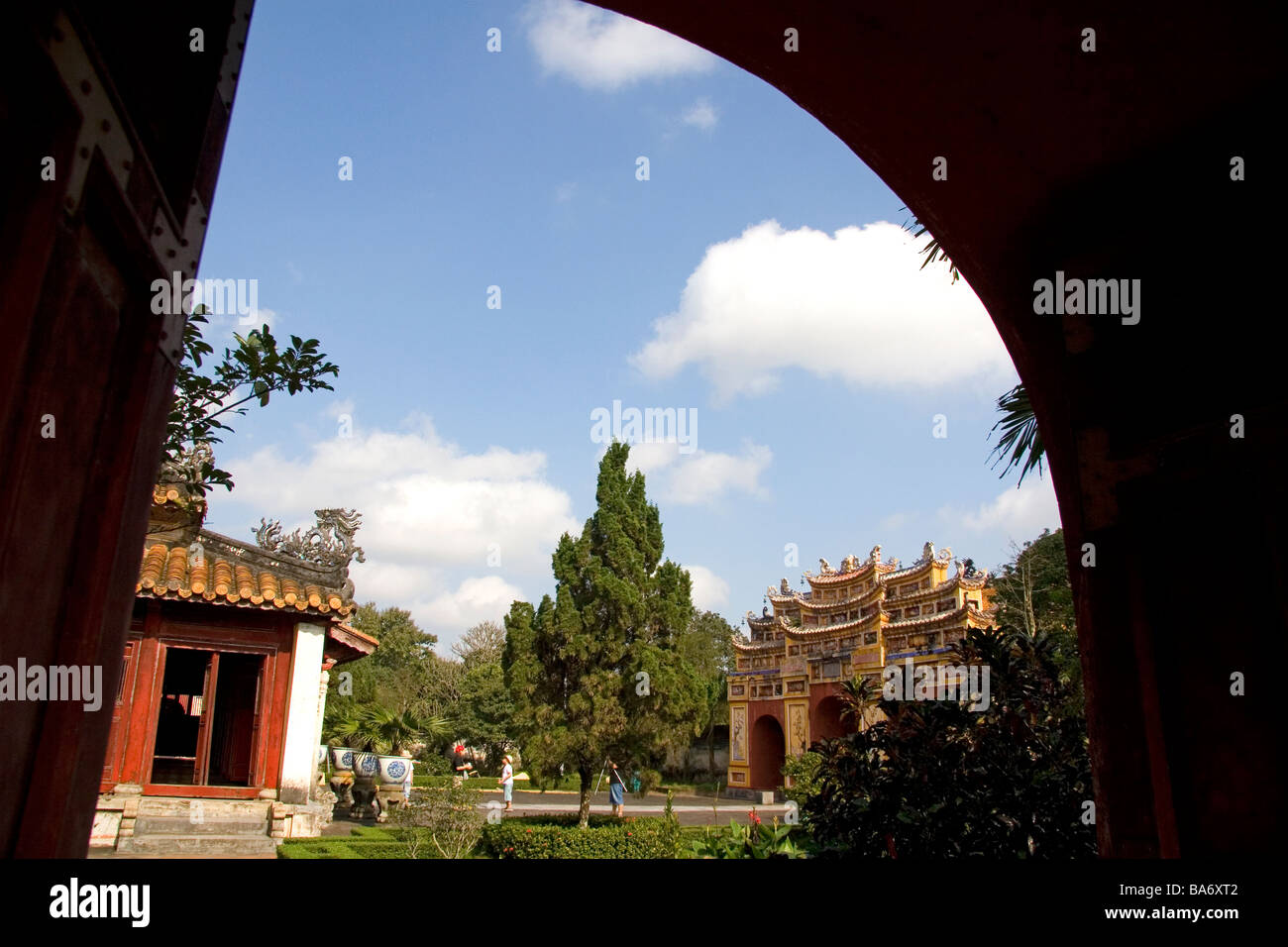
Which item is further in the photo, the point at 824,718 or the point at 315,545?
the point at 824,718

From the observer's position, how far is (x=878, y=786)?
189 inches

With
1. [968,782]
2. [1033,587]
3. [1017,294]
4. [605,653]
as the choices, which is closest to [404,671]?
[605,653]

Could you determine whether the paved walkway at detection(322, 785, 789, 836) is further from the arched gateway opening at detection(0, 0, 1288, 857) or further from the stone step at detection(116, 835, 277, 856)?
the arched gateway opening at detection(0, 0, 1288, 857)

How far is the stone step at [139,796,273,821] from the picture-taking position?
1008 centimetres

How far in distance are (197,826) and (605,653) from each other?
9.93m

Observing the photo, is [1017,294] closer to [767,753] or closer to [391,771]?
[391,771]

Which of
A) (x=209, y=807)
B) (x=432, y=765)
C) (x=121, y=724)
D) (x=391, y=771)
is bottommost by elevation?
(x=432, y=765)

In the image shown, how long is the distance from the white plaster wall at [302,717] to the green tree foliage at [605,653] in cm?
776

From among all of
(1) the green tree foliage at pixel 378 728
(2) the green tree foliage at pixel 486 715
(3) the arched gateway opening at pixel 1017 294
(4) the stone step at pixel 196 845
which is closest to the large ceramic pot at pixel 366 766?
(1) the green tree foliage at pixel 378 728

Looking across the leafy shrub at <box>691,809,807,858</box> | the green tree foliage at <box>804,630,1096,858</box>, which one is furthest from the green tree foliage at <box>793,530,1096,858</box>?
the leafy shrub at <box>691,809,807,858</box>

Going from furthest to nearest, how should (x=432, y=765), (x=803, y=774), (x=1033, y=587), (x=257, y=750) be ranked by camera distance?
(x=432, y=765)
(x=1033, y=587)
(x=803, y=774)
(x=257, y=750)

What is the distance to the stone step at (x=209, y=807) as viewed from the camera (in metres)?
10.1

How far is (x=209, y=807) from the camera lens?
1036cm

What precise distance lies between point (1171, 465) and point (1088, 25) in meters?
1.30
